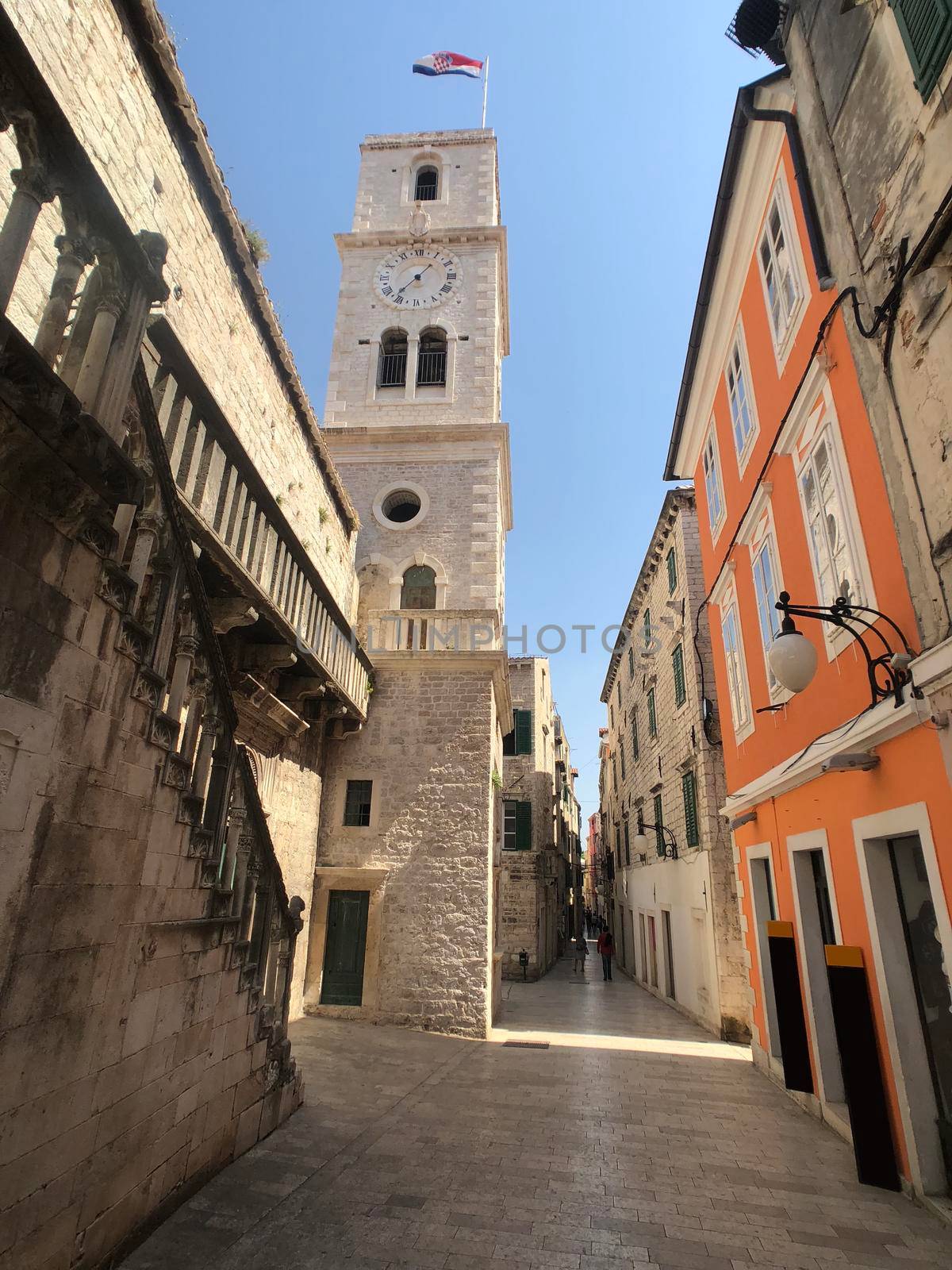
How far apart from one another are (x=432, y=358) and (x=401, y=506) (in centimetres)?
414

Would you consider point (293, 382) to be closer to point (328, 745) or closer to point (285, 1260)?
point (328, 745)

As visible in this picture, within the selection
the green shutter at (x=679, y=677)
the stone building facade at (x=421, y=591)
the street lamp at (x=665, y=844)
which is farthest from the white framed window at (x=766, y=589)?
the street lamp at (x=665, y=844)

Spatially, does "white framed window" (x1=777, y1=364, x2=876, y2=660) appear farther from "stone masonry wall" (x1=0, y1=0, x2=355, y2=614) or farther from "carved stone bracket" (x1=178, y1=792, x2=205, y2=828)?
"stone masonry wall" (x1=0, y1=0, x2=355, y2=614)

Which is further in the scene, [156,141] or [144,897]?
[156,141]

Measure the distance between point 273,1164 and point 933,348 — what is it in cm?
725

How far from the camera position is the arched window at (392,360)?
629 inches

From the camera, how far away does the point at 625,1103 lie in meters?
7.19

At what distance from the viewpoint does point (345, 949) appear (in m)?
11.1

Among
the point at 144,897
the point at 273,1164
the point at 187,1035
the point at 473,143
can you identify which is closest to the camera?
the point at 144,897

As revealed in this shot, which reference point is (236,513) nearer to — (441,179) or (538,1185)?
(538,1185)

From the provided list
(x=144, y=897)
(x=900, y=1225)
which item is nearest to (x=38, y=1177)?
(x=144, y=897)

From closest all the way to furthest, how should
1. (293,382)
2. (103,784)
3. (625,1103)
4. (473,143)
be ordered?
(103,784) < (625,1103) < (293,382) < (473,143)

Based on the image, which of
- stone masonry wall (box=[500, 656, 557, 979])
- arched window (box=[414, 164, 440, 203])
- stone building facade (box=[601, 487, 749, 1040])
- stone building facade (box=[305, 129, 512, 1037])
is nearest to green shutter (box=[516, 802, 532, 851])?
stone masonry wall (box=[500, 656, 557, 979])

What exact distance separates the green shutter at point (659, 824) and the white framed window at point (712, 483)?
9.41 m
